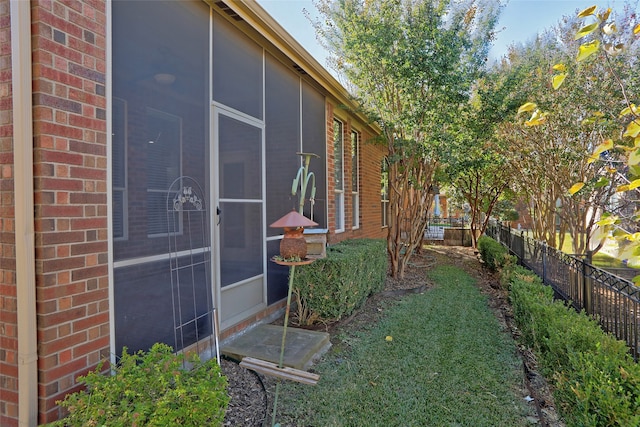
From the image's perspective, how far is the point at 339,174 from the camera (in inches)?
297

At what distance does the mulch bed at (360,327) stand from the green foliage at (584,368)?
260 mm

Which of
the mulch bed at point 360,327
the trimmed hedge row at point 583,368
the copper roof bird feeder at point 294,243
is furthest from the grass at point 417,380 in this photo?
the copper roof bird feeder at point 294,243

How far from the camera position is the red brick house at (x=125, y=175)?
2.01 meters

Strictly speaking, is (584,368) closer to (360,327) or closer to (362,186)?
(360,327)

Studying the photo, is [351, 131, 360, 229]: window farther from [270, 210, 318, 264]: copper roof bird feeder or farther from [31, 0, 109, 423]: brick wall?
[31, 0, 109, 423]: brick wall

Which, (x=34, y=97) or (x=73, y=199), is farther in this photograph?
(x=73, y=199)

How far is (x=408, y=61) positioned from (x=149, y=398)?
5.90 metres

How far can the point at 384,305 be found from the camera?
5828mm

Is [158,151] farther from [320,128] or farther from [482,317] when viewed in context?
[482,317]

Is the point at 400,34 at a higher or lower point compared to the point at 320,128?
higher

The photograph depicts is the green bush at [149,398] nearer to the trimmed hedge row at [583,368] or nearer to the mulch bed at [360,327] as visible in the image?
the mulch bed at [360,327]

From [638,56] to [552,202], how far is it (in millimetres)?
3530

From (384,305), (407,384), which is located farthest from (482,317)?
(407,384)

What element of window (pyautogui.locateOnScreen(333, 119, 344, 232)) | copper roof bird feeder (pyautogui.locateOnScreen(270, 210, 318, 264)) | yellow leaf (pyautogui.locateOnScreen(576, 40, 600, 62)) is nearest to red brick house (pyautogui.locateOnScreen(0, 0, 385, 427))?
copper roof bird feeder (pyautogui.locateOnScreen(270, 210, 318, 264))
